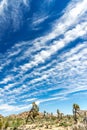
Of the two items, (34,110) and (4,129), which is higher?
(34,110)

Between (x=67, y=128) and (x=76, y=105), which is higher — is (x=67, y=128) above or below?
below

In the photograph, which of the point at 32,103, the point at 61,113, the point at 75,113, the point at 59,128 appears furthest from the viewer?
the point at 61,113

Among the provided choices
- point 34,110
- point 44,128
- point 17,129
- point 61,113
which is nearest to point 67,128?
point 44,128

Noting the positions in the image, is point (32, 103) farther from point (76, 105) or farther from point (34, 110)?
point (76, 105)

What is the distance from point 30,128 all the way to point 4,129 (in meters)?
4.79

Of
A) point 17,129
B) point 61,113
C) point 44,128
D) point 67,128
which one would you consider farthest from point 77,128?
point 61,113

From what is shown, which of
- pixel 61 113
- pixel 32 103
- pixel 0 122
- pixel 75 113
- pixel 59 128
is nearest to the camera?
pixel 0 122

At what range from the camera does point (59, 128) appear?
46875mm

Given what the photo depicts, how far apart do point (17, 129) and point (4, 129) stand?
2386mm

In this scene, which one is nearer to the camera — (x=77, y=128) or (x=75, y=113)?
(x=77, y=128)

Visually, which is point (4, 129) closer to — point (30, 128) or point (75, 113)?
point (30, 128)

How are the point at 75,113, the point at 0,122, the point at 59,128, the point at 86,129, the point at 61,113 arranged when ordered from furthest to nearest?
the point at 61,113 < the point at 75,113 < the point at 59,128 < the point at 0,122 < the point at 86,129

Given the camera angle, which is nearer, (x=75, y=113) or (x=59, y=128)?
(x=59, y=128)

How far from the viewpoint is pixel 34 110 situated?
2232 inches
